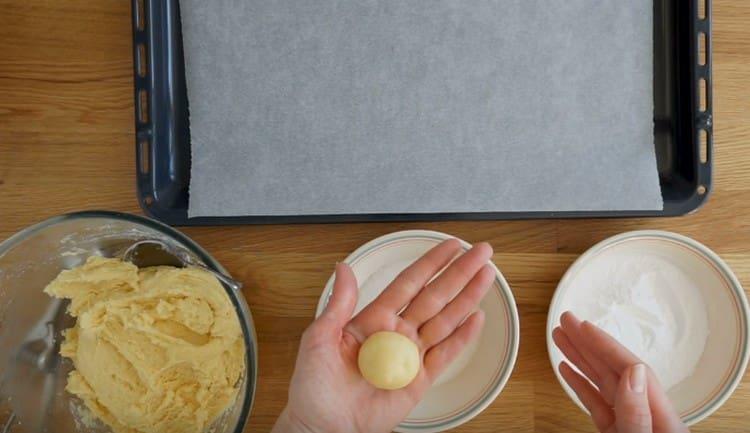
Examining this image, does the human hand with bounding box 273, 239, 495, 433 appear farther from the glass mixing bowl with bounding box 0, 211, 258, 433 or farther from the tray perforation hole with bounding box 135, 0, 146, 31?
the tray perforation hole with bounding box 135, 0, 146, 31

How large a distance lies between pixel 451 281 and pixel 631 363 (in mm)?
258

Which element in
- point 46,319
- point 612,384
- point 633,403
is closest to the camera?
point 633,403

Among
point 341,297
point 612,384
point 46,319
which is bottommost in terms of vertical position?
point 46,319

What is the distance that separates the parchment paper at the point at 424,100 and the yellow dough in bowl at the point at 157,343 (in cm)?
20

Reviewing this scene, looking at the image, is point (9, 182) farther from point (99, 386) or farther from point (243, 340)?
point (243, 340)

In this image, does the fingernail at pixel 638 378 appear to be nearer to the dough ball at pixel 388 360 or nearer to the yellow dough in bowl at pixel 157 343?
the dough ball at pixel 388 360

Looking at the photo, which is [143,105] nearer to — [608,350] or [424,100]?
[424,100]

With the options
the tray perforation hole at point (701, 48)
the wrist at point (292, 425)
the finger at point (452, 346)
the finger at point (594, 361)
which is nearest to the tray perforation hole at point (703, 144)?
the tray perforation hole at point (701, 48)

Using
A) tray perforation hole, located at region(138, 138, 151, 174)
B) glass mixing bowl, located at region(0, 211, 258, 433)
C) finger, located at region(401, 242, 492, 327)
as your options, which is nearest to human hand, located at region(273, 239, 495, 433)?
finger, located at region(401, 242, 492, 327)

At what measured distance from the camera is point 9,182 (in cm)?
102

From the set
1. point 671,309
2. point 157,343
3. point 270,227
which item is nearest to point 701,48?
point 671,309

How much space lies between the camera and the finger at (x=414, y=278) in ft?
2.74

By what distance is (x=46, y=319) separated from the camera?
955mm

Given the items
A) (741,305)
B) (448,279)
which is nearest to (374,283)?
(448,279)
